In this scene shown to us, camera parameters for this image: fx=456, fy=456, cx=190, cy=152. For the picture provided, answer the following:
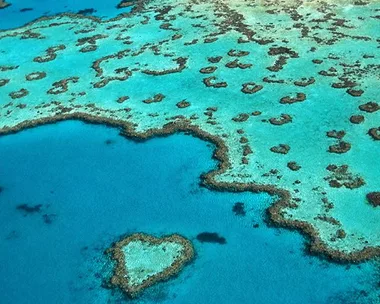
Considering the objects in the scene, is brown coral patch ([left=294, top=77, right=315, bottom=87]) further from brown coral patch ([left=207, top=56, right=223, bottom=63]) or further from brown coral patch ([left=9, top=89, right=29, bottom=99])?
brown coral patch ([left=9, top=89, right=29, bottom=99])

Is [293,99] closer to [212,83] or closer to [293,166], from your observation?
[212,83]

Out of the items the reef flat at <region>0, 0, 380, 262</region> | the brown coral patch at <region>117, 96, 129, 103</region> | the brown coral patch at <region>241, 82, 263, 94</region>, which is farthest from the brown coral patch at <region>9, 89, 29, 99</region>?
the brown coral patch at <region>241, 82, 263, 94</region>

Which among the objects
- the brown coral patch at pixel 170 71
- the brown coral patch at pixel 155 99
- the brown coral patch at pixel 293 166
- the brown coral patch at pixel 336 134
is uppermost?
the brown coral patch at pixel 336 134

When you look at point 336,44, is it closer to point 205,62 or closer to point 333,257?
point 205,62

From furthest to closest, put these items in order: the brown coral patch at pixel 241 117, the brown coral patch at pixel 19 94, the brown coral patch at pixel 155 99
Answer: the brown coral patch at pixel 19 94
the brown coral patch at pixel 155 99
the brown coral patch at pixel 241 117

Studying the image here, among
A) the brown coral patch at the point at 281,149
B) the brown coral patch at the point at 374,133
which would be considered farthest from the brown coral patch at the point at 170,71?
the brown coral patch at the point at 374,133

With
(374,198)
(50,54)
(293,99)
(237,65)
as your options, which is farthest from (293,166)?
(50,54)

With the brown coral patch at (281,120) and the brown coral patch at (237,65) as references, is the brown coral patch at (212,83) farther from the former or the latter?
the brown coral patch at (281,120)
